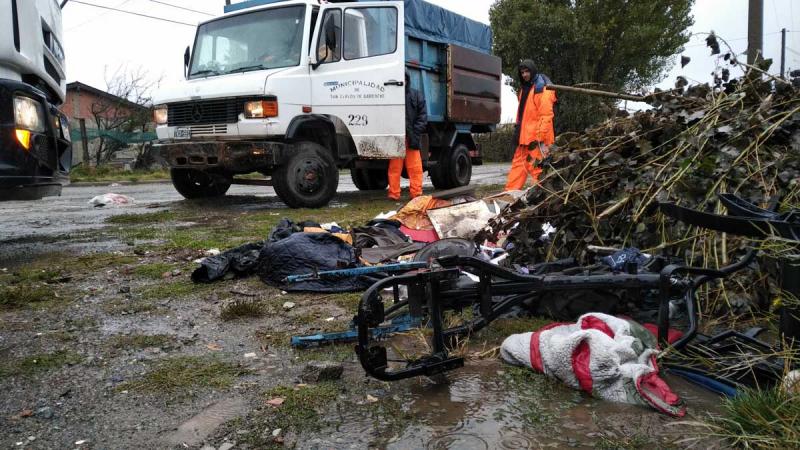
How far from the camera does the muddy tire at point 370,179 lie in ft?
38.8

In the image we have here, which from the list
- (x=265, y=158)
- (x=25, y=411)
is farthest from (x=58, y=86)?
(x=25, y=411)

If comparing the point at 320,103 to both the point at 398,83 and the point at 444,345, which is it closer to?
the point at 398,83

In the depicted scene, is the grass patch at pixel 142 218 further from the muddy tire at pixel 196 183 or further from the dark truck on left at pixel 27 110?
the dark truck on left at pixel 27 110

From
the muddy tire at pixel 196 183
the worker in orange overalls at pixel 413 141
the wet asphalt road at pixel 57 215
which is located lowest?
the wet asphalt road at pixel 57 215

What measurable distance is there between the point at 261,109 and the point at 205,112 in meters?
0.87

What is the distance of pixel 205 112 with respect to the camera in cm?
784

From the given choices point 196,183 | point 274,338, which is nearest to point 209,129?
point 196,183

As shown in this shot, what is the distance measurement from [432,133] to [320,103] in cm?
294

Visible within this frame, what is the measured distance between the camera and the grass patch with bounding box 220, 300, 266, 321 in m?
3.28

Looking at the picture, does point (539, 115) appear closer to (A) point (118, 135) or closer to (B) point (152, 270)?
(B) point (152, 270)

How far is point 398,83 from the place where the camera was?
328 inches

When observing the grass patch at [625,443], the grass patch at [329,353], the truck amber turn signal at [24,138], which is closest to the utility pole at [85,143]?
the truck amber turn signal at [24,138]

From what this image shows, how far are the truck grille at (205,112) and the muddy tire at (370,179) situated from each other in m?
4.21

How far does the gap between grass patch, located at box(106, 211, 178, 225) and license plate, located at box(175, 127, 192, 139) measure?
3.38ft
